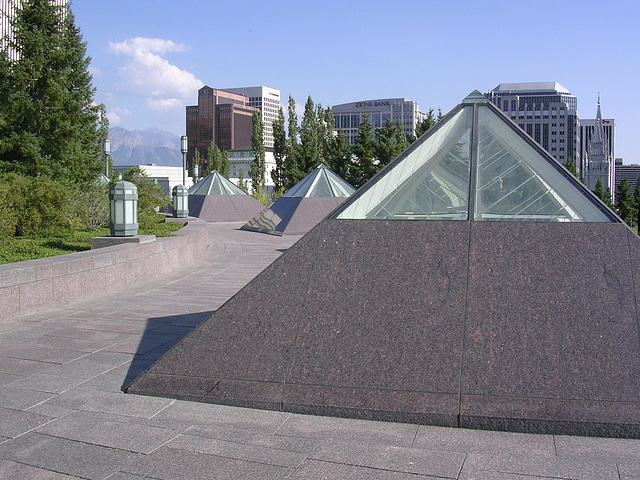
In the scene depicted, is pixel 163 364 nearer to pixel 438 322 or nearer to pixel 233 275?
pixel 438 322

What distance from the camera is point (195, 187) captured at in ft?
105

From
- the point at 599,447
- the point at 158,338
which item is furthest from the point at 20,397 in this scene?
the point at 599,447

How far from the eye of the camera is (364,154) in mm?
44750

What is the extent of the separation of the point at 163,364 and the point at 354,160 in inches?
1769

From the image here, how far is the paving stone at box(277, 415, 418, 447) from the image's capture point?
3807mm

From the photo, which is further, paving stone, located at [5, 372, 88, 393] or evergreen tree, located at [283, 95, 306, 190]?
evergreen tree, located at [283, 95, 306, 190]

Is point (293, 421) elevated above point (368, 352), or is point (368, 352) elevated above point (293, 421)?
point (368, 352)

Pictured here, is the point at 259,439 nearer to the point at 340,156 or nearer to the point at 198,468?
the point at 198,468

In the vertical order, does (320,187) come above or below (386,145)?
below

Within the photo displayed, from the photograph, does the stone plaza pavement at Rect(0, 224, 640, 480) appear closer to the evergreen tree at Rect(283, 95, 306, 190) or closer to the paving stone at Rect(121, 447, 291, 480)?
the paving stone at Rect(121, 447, 291, 480)

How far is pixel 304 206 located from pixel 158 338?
16.5m

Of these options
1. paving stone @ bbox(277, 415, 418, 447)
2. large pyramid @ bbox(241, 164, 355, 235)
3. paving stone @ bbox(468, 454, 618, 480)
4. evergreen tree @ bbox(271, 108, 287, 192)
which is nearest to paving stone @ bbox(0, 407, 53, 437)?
paving stone @ bbox(277, 415, 418, 447)

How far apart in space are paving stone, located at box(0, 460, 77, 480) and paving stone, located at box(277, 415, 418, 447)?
1307 mm

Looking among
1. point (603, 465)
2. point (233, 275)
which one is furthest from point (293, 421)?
point (233, 275)
